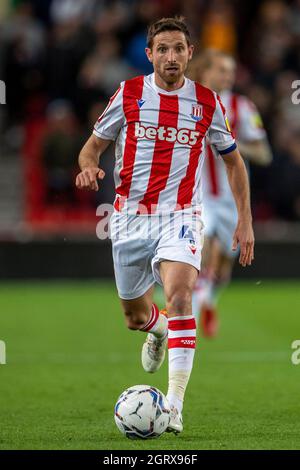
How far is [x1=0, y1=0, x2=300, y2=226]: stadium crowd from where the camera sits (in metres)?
16.0

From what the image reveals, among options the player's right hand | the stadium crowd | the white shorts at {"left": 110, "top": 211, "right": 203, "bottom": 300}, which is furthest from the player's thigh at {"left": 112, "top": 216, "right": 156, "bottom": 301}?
the stadium crowd

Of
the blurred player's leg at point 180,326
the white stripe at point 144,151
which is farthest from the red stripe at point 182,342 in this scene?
the white stripe at point 144,151

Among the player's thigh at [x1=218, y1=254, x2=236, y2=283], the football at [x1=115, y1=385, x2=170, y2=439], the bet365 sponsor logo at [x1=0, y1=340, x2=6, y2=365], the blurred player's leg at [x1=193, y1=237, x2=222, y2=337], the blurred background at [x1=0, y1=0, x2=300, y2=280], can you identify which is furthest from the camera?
the blurred background at [x1=0, y1=0, x2=300, y2=280]

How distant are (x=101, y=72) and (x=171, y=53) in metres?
9.97

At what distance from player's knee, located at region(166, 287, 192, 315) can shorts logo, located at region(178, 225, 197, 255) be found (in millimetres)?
309

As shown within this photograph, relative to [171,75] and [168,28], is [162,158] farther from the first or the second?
[168,28]

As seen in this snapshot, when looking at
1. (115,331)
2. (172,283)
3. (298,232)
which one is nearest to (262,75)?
(298,232)

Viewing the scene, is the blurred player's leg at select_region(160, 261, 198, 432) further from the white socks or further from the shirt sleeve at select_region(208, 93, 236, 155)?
the shirt sleeve at select_region(208, 93, 236, 155)

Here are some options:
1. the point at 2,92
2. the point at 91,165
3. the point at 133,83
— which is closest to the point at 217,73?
the point at 133,83

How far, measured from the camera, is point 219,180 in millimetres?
11125

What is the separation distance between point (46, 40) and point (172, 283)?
11221mm

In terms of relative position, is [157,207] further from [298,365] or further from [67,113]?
[67,113]
